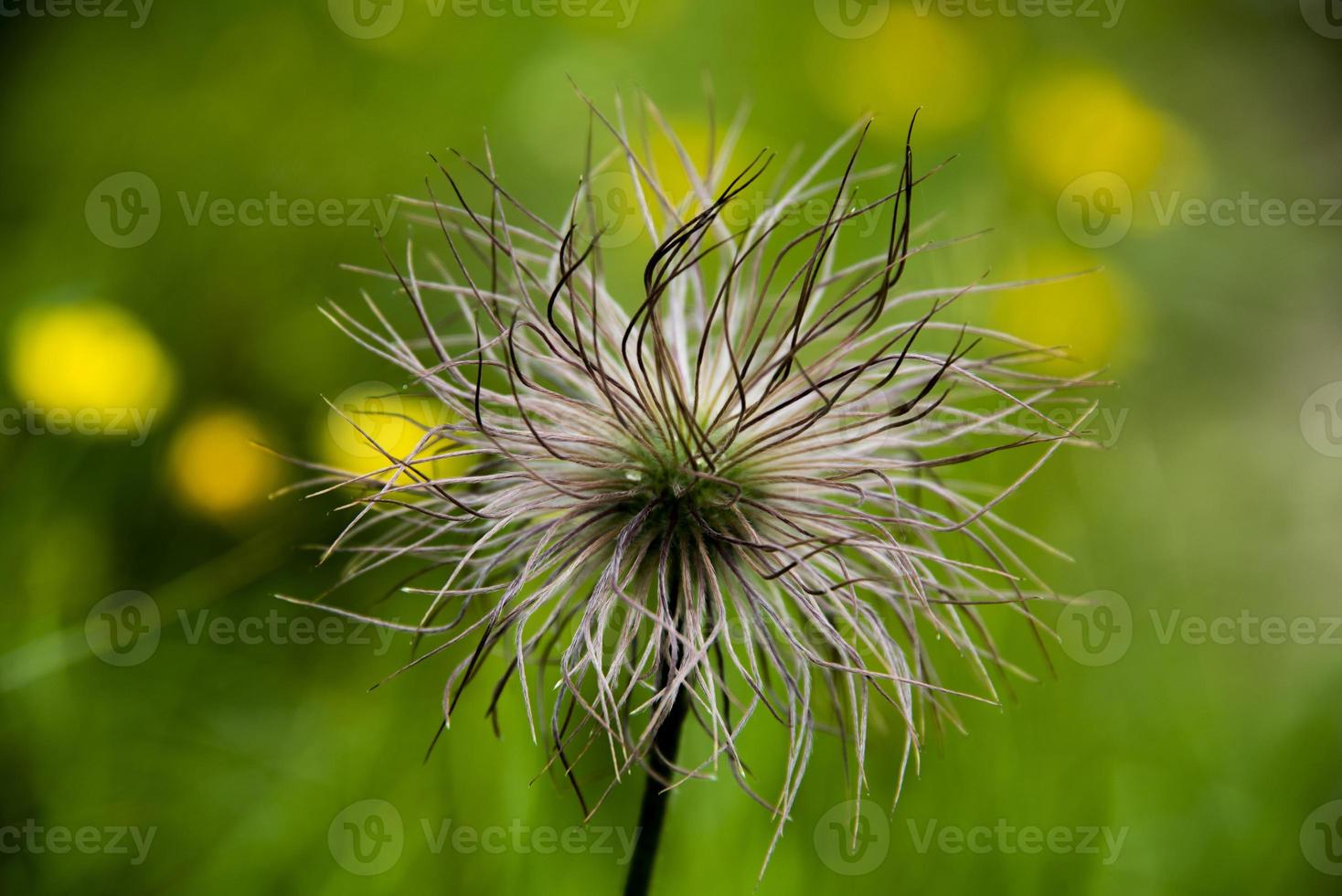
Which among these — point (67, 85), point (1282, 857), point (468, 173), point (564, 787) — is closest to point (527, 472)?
point (564, 787)

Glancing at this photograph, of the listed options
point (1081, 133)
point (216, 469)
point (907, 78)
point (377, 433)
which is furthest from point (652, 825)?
point (1081, 133)

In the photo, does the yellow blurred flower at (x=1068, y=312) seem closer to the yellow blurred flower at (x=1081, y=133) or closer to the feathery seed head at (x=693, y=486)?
the yellow blurred flower at (x=1081, y=133)

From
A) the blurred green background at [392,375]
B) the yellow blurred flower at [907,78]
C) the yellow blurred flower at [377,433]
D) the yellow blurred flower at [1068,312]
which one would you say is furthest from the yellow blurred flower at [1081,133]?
the yellow blurred flower at [377,433]

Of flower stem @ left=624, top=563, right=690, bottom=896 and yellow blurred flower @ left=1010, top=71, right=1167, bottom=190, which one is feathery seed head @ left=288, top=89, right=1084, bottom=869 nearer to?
flower stem @ left=624, top=563, right=690, bottom=896

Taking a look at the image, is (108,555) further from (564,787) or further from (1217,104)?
(1217,104)

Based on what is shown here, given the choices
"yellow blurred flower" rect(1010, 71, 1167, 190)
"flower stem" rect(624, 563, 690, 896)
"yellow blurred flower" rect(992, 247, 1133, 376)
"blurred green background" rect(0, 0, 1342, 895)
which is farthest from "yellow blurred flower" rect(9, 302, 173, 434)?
"yellow blurred flower" rect(1010, 71, 1167, 190)

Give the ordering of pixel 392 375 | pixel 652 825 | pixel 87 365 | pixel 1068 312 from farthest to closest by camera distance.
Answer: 1. pixel 1068 312
2. pixel 392 375
3. pixel 87 365
4. pixel 652 825

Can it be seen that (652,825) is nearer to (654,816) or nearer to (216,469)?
(654,816)
